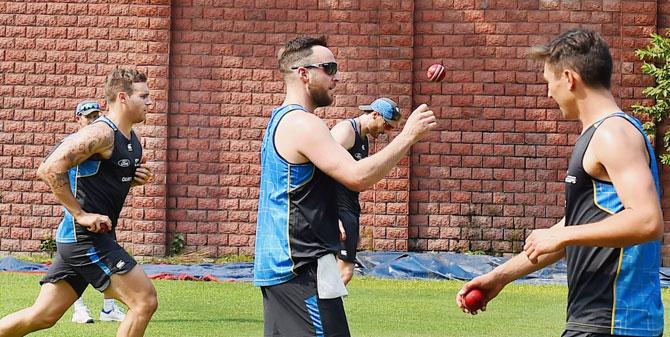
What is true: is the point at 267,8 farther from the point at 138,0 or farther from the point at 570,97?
the point at 570,97

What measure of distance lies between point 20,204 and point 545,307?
8221 mm

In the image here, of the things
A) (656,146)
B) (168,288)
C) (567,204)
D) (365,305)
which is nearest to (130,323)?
(567,204)

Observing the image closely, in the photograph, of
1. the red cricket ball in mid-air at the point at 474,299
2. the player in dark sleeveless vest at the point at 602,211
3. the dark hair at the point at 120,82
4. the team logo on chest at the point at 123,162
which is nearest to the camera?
the player in dark sleeveless vest at the point at 602,211

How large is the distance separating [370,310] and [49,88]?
7.23 metres

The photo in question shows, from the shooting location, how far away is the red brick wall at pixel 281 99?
55.5ft

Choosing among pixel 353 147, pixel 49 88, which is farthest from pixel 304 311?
pixel 49 88

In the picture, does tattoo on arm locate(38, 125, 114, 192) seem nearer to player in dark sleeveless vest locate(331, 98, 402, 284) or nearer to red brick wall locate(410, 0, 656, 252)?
player in dark sleeveless vest locate(331, 98, 402, 284)

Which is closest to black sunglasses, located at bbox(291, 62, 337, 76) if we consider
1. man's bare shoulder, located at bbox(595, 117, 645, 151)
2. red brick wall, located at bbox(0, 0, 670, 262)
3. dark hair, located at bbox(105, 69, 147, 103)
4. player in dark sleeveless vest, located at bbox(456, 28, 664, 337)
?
player in dark sleeveless vest, located at bbox(456, 28, 664, 337)

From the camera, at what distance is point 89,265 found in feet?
27.6

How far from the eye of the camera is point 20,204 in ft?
56.5

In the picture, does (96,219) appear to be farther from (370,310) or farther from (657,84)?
(657,84)

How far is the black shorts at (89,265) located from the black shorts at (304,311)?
9.31ft

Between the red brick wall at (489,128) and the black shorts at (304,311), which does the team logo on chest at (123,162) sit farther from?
the red brick wall at (489,128)

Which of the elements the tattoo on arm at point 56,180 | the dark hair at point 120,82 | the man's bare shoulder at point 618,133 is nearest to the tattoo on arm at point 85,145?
the tattoo on arm at point 56,180
